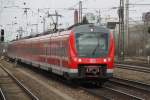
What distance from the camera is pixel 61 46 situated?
23.7 m

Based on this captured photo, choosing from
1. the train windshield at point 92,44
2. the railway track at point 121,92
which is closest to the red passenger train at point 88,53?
the train windshield at point 92,44

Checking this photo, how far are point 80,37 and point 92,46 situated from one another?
2.40 ft

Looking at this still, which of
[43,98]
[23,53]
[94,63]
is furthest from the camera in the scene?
[23,53]

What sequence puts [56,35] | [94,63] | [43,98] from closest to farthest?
[43,98] → [94,63] → [56,35]

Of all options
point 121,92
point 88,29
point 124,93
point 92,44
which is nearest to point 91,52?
point 92,44

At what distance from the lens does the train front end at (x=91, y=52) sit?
68.9ft

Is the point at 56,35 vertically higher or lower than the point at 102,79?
higher

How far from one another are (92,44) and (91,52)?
406mm

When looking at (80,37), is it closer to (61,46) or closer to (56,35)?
(61,46)

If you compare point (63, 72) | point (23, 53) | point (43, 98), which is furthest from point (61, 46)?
point (23, 53)

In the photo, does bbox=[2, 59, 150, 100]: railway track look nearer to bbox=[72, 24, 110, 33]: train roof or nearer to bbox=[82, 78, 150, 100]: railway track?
bbox=[82, 78, 150, 100]: railway track

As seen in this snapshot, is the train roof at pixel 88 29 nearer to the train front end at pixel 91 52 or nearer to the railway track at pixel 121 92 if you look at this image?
the train front end at pixel 91 52

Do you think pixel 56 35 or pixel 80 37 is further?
pixel 56 35

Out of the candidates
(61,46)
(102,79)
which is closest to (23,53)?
(61,46)
